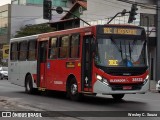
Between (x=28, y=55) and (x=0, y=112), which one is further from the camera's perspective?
(x=28, y=55)

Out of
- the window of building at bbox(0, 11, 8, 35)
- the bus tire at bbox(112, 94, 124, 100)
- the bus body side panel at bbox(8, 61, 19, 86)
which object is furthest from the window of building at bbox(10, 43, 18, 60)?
the window of building at bbox(0, 11, 8, 35)

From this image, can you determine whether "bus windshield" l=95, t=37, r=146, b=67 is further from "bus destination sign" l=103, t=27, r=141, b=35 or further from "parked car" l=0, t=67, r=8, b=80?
"parked car" l=0, t=67, r=8, b=80

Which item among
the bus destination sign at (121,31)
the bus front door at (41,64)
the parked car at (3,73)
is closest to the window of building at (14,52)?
the bus front door at (41,64)

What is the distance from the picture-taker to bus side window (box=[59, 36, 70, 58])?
1928 centimetres

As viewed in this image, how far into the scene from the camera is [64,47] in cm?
1948

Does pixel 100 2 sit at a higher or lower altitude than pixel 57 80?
higher

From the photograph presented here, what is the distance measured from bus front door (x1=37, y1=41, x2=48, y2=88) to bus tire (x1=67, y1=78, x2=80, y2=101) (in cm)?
282

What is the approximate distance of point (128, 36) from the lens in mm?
17438

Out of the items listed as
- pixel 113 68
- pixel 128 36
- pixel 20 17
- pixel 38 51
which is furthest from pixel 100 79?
pixel 20 17

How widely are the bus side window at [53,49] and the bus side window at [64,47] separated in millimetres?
576

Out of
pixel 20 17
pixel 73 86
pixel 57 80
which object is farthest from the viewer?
pixel 20 17

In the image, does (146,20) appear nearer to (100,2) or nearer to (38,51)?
(100,2)

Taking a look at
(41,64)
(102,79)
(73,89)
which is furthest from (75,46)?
(41,64)

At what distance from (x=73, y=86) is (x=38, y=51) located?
4381 mm
